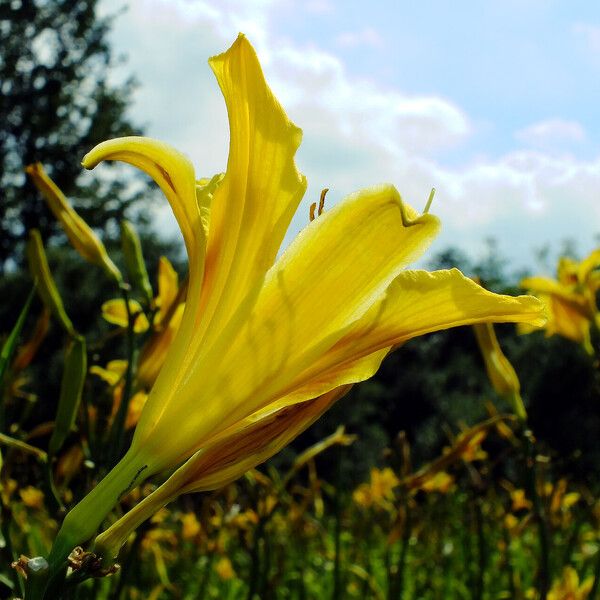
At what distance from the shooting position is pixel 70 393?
0.74 m

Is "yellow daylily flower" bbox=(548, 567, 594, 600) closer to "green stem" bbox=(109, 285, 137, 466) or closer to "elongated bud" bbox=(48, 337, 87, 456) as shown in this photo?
"green stem" bbox=(109, 285, 137, 466)

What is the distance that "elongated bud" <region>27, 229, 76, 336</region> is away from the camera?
0.94 metres

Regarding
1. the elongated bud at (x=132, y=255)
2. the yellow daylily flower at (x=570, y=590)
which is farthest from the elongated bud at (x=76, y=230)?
the yellow daylily flower at (x=570, y=590)

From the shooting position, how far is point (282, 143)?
564 mm

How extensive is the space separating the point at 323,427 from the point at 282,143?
21.0 feet

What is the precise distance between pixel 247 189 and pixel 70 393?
1.00 ft

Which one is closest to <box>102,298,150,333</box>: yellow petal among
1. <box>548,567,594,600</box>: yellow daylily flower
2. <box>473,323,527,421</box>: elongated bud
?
<box>473,323,527,421</box>: elongated bud

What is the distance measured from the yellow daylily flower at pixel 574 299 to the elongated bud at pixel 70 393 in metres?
0.88

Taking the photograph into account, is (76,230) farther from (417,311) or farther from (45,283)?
(417,311)

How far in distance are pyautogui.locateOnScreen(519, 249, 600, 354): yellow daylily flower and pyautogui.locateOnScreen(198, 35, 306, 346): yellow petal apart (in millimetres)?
920

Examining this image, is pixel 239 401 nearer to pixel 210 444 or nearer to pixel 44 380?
pixel 210 444

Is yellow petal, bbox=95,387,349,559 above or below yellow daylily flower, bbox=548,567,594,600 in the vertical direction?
above

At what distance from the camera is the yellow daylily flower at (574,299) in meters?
1.41

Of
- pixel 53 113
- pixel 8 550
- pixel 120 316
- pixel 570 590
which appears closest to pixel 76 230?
pixel 120 316
